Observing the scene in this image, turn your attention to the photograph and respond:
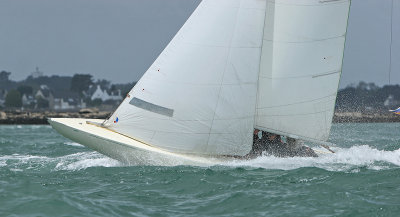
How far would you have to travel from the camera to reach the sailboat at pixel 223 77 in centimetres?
1571

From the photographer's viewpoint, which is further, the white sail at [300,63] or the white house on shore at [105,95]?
the white house on shore at [105,95]

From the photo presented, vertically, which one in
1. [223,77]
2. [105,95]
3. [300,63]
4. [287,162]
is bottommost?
[287,162]

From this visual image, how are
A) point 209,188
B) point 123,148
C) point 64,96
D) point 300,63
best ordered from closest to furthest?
point 209,188, point 123,148, point 300,63, point 64,96

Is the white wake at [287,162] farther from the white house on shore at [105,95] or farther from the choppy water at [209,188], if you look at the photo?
the white house on shore at [105,95]

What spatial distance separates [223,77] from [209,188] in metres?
3.65

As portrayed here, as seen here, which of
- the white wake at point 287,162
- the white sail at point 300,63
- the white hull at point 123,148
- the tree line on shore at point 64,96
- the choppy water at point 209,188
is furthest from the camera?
the tree line on shore at point 64,96

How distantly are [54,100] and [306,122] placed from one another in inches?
6137

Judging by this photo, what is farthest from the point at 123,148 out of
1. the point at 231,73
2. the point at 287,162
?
the point at 287,162

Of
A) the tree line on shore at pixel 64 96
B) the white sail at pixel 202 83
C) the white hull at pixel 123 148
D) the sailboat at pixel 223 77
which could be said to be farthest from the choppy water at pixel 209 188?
the tree line on shore at pixel 64 96

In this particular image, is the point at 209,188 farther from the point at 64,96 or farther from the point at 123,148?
the point at 64,96

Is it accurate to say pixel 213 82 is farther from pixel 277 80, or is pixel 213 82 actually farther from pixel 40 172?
pixel 40 172

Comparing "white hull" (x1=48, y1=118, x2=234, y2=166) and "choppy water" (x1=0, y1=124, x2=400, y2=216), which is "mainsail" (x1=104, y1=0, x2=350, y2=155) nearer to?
"white hull" (x1=48, y1=118, x2=234, y2=166)

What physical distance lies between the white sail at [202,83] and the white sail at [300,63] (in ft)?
1.81

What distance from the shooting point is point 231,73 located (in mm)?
15773
